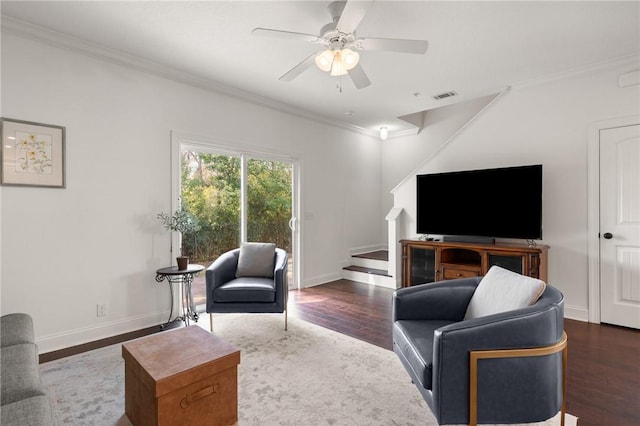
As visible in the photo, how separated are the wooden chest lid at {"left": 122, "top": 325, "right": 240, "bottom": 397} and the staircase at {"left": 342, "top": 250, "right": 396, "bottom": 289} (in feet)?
11.7

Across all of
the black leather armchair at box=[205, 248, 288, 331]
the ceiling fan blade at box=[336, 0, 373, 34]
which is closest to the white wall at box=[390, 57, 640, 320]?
the ceiling fan blade at box=[336, 0, 373, 34]

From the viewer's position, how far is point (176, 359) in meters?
1.75

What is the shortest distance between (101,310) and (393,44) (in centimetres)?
350

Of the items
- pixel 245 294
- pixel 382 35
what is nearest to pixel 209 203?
pixel 245 294

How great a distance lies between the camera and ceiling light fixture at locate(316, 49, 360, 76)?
2.40 meters

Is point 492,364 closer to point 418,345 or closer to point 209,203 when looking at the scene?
point 418,345

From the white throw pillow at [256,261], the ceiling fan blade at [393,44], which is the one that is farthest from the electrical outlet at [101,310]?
the ceiling fan blade at [393,44]

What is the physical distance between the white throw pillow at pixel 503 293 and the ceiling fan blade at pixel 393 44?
162 centimetres

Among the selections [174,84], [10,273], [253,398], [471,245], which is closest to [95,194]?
[10,273]

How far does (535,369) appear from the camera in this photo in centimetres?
158

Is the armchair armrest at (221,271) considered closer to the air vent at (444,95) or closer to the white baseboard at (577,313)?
the air vent at (444,95)

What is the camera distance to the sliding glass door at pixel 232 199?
12.9 feet

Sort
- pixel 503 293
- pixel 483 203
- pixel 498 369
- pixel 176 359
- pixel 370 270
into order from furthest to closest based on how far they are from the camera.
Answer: pixel 370 270 → pixel 483 203 → pixel 503 293 → pixel 176 359 → pixel 498 369

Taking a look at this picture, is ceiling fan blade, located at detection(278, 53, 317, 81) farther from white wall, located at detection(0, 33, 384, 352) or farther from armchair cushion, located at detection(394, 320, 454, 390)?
armchair cushion, located at detection(394, 320, 454, 390)
